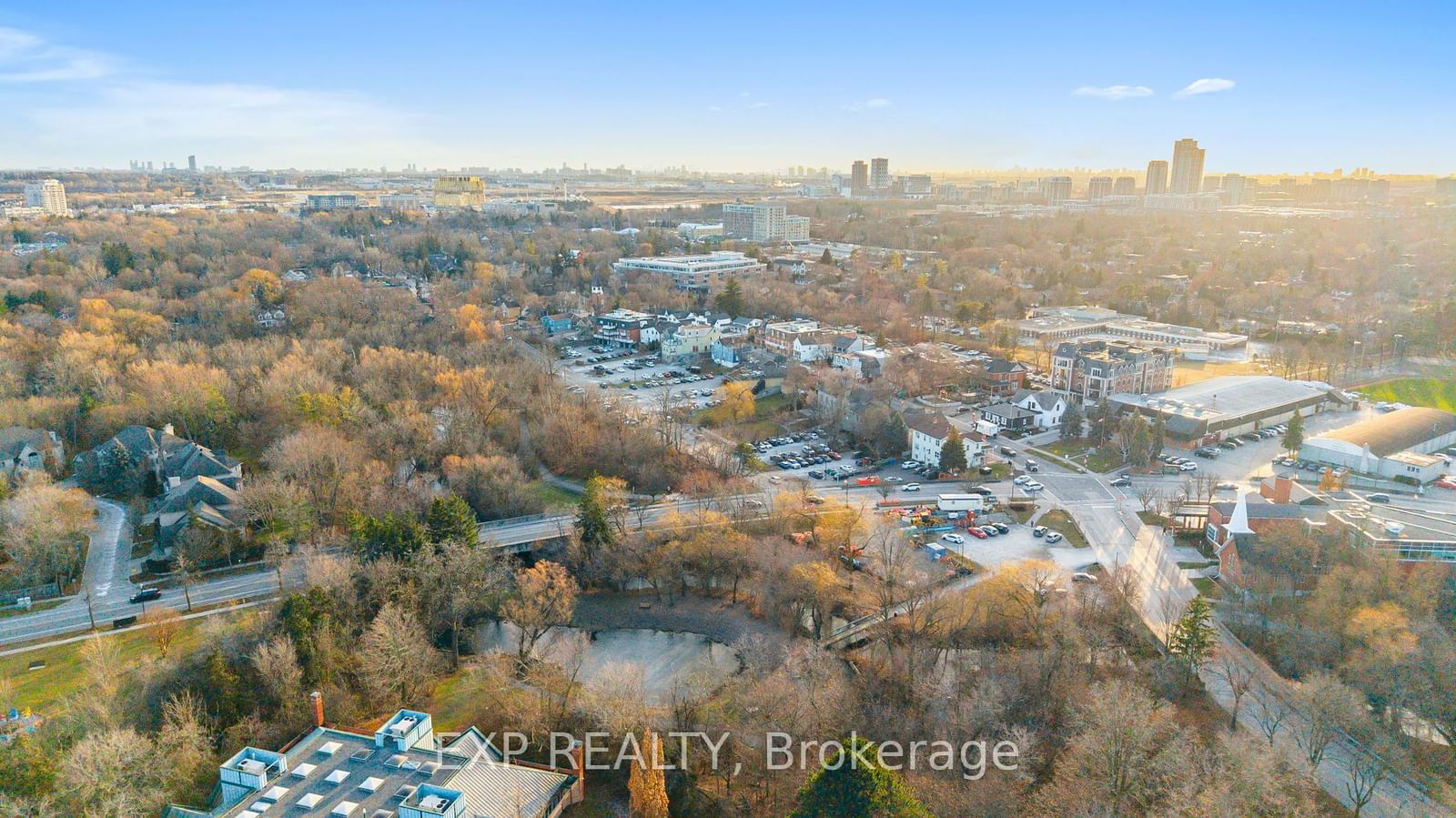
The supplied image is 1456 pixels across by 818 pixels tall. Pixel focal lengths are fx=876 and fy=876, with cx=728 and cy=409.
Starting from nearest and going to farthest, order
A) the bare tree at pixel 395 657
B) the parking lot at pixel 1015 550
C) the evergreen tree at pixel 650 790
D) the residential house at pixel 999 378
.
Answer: the evergreen tree at pixel 650 790, the bare tree at pixel 395 657, the parking lot at pixel 1015 550, the residential house at pixel 999 378

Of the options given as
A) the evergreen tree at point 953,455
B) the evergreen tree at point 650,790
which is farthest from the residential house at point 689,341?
the evergreen tree at point 650,790

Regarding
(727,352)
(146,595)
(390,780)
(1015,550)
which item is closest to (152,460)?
(146,595)

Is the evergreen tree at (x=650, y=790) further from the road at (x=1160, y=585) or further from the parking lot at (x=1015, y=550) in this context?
the parking lot at (x=1015, y=550)

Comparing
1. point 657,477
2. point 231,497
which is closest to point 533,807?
point 657,477

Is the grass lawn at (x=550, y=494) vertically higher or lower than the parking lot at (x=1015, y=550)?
lower

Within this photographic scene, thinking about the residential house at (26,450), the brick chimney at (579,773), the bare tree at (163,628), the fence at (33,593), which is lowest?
the brick chimney at (579,773)

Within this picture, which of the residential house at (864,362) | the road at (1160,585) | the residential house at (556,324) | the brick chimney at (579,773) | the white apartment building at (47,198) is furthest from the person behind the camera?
the white apartment building at (47,198)

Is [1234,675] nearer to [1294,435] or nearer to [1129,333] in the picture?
[1294,435]

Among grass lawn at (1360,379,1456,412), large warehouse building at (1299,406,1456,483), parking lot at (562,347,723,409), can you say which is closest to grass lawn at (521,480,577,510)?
parking lot at (562,347,723,409)
